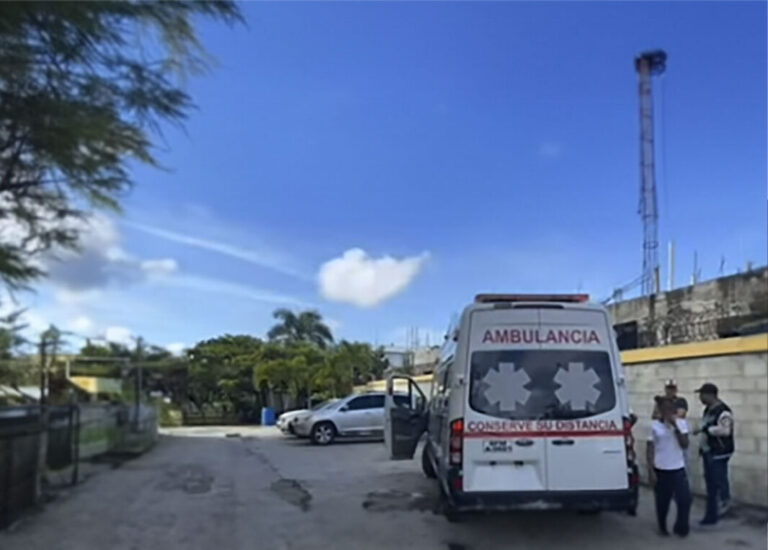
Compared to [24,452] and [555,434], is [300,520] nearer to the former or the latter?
[555,434]

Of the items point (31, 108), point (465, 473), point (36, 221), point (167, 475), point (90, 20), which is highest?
point (90, 20)

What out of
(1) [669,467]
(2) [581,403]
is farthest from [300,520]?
(1) [669,467]

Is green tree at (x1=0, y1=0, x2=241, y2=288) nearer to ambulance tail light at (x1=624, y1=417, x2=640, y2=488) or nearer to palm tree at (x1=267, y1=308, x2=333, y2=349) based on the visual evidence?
ambulance tail light at (x1=624, y1=417, x2=640, y2=488)

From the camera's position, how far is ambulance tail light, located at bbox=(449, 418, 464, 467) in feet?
24.9

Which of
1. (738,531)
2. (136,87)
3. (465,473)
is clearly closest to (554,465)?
(465,473)

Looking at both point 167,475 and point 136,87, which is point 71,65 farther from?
point 167,475

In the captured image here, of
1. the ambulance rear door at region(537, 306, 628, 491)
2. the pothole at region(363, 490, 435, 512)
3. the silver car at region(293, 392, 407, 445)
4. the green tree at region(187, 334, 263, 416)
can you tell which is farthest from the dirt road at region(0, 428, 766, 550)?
the green tree at region(187, 334, 263, 416)

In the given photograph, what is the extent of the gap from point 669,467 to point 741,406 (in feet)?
5.93

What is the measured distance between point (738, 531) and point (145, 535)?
6379 millimetres

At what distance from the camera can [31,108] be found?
6840 mm

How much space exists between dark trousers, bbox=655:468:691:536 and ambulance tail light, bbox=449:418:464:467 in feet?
6.79

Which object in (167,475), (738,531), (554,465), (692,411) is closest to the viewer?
(554,465)

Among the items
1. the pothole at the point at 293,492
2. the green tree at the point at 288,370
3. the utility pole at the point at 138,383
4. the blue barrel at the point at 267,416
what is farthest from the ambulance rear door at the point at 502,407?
the blue barrel at the point at 267,416

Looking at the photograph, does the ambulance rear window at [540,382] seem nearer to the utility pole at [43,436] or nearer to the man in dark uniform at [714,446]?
the man in dark uniform at [714,446]
